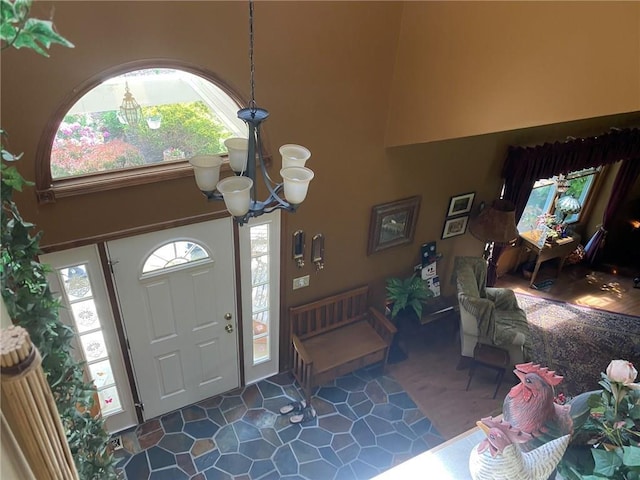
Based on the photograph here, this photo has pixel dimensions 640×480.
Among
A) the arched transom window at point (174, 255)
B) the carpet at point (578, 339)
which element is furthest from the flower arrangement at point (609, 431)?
the carpet at point (578, 339)

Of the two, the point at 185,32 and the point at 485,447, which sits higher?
the point at 185,32

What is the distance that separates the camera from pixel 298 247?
4.15 meters

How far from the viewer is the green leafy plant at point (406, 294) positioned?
4.77 meters

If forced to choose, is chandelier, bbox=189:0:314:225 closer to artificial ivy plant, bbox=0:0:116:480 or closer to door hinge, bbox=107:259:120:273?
artificial ivy plant, bbox=0:0:116:480

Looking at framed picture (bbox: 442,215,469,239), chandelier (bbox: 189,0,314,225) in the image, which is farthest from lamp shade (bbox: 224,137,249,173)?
framed picture (bbox: 442,215,469,239)

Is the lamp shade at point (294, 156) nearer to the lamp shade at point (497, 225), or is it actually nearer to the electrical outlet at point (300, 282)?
the electrical outlet at point (300, 282)

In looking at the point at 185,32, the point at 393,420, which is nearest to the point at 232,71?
the point at 185,32

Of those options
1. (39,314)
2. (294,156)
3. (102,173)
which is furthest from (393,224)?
(39,314)

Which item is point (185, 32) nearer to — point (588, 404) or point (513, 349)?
point (588, 404)

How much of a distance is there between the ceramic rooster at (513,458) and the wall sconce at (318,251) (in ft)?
8.24

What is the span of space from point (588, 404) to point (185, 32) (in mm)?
2899

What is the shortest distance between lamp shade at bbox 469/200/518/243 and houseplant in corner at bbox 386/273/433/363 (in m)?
0.79

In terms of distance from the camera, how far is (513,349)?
4.71 metres

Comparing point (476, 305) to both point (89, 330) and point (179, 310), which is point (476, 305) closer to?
point (179, 310)
